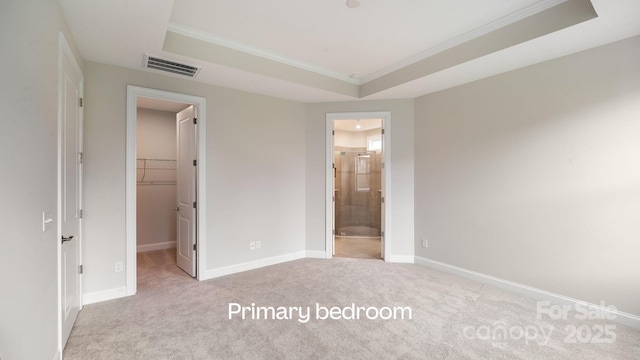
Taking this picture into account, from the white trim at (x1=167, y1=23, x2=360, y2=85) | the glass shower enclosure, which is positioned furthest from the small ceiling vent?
the glass shower enclosure

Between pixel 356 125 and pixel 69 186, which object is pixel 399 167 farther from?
pixel 69 186

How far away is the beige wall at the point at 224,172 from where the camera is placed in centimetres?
293

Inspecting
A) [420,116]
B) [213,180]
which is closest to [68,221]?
[213,180]

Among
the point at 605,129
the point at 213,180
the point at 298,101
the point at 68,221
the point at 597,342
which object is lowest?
the point at 597,342

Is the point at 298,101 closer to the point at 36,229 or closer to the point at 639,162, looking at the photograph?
the point at 36,229

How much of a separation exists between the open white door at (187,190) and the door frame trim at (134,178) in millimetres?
103

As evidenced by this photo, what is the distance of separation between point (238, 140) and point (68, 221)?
6.77 ft

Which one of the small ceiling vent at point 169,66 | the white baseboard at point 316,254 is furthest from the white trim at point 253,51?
the white baseboard at point 316,254

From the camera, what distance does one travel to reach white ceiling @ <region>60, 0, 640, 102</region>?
225 centimetres

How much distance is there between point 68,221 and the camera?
230cm

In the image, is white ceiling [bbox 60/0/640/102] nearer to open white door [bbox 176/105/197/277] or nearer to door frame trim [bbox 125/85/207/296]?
door frame trim [bbox 125/85/207/296]

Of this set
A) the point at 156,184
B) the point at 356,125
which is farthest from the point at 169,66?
the point at 356,125

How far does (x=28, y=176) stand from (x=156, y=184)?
4.12 metres

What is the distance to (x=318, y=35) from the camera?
9.68ft
